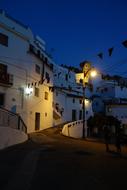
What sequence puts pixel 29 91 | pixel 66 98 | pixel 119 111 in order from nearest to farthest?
pixel 29 91 → pixel 66 98 → pixel 119 111

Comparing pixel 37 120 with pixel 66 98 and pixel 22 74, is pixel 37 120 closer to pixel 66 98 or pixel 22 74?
pixel 22 74

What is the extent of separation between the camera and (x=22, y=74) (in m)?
31.0

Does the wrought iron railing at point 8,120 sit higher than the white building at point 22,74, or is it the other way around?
the white building at point 22,74

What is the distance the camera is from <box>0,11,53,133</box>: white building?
28.8m

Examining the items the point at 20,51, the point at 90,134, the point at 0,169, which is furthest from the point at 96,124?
the point at 0,169

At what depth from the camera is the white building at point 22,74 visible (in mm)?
28781

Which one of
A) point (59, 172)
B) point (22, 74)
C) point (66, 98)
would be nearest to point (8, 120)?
point (59, 172)

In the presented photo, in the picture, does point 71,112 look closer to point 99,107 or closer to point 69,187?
point 99,107

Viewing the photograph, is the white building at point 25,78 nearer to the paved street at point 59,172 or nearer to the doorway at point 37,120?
the doorway at point 37,120

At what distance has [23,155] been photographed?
45.6 feet

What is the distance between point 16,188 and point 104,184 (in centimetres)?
271

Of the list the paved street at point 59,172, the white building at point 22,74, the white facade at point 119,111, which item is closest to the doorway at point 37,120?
the white building at point 22,74

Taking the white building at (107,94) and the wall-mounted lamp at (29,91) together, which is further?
the white building at (107,94)

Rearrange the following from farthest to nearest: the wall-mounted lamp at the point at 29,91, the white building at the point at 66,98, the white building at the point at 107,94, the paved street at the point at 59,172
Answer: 1. the white building at the point at 107,94
2. the white building at the point at 66,98
3. the wall-mounted lamp at the point at 29,91
4. the paved street at the point at 59,172
